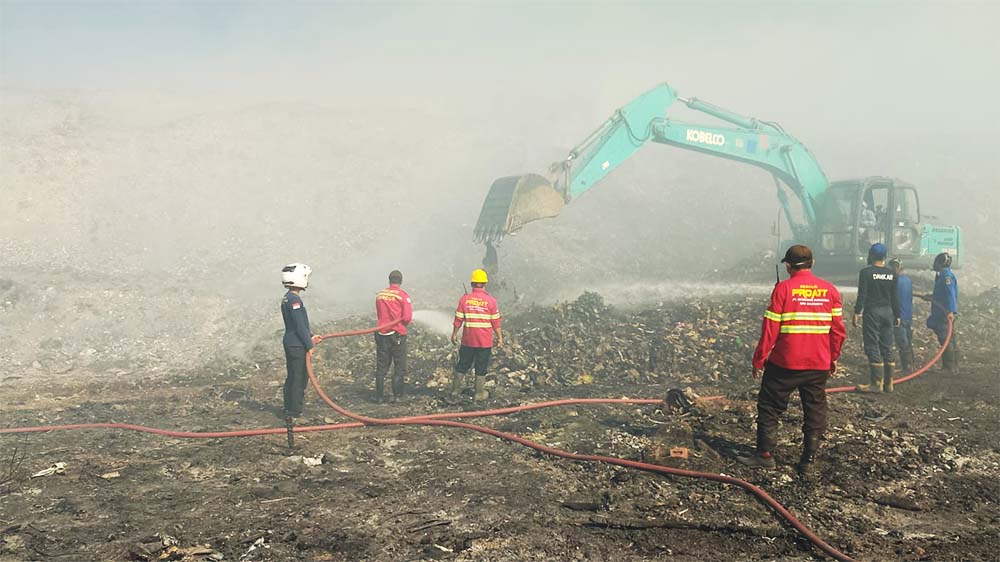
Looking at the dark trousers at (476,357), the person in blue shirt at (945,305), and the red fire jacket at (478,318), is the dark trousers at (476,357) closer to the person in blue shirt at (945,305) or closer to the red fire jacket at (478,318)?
the red fire jacket at (478,318)

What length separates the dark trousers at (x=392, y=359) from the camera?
9383 mm

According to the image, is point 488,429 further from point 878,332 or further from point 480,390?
point 878,332

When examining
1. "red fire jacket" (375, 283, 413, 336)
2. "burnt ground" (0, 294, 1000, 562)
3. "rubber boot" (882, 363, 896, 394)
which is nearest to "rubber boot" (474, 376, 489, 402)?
"burnt ground" (0, 294, 1000, 562)

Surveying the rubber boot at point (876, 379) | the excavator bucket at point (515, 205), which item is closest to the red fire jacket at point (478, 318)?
the excavator bucket at point (515, 205)

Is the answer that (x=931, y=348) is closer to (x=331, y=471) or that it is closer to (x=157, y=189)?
(x=331, y=471)

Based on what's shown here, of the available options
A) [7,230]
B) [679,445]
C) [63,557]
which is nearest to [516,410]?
[679,445]

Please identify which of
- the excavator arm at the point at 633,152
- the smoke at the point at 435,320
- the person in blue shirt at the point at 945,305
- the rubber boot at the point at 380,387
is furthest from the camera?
the smoke at the point at 435,320

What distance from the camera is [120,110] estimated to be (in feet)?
95.5

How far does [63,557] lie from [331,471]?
2333mm

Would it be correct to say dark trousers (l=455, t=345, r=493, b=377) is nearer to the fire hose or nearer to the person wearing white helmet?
the fire hose

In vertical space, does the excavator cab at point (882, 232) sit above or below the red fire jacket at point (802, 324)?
above

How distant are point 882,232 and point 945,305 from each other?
6065 mm

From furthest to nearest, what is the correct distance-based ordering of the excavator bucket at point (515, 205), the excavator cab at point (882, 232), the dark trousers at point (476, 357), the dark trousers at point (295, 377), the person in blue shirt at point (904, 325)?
the excavator cab at point (882, 232)
the excavator bucket at point (515, 205)
the person in blue shirt at point (904, 325)
the dark trousers at point (476, 357)
the dark trousers at point (295, 377)

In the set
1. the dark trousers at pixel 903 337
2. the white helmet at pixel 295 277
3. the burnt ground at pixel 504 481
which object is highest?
the white helmet at pixel 295 277
